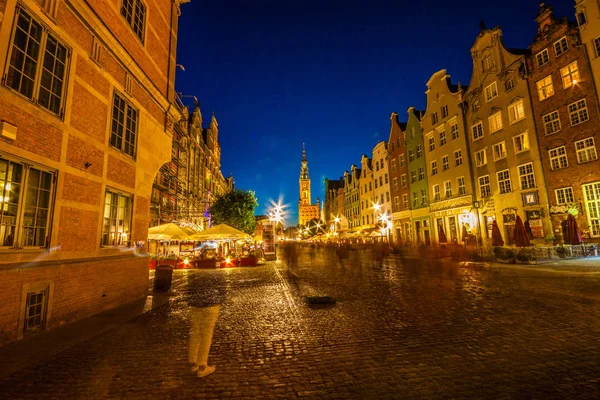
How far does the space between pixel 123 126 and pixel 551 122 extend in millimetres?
27042

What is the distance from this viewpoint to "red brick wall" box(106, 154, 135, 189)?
28.2 ft

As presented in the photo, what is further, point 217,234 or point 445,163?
point 445,163

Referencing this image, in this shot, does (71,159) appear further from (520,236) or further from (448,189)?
(448,189)

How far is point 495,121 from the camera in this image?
26.9m

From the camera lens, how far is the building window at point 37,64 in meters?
5.85

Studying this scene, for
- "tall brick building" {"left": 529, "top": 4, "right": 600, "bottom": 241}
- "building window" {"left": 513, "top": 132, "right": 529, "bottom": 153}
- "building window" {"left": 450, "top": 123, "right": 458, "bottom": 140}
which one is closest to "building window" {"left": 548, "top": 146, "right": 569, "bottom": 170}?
"tall brick building" {"left": 529, "top": 4, "right": 600, "bottom": 241}

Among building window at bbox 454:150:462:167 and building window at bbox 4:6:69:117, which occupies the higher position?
building window at bbox 454:150:462:167

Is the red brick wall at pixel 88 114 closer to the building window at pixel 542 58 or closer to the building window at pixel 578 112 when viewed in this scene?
the building window at pixel 578 112

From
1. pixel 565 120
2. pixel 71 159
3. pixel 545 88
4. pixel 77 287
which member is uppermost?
pixel 545 88

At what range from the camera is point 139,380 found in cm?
398

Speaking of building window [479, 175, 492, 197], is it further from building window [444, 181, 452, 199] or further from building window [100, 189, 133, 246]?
building window [100, 189, 133, 246]

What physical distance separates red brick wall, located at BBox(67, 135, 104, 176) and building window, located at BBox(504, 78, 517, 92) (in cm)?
2975

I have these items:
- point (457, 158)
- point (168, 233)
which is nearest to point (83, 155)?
point (168, 233)

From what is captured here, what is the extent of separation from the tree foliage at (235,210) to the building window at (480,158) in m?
27.6
